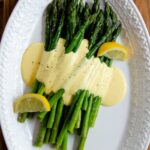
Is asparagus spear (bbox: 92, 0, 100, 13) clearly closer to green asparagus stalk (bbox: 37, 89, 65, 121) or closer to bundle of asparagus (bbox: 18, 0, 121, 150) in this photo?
bundle of asparagus (bbox: 18, 0, 121, 150)

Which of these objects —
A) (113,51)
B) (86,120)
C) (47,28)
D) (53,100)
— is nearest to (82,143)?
(86,120)

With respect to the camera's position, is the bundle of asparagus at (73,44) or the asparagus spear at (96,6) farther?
the asparagus spear at (96,6)

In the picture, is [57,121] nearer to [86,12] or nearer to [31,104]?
[31,104]

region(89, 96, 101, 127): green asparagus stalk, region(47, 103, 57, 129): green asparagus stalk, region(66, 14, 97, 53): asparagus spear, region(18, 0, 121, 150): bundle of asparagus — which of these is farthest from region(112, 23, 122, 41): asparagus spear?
region(47, 103, 57, 129): green asparagus stalk

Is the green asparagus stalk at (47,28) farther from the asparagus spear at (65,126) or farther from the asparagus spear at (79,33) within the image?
the asparagus spear at (65,126)

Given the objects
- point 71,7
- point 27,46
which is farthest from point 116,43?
point 27,46

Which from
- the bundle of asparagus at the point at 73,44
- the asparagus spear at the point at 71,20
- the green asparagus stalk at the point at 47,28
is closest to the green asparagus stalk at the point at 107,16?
the bundle of asparagus at the point at 73,44

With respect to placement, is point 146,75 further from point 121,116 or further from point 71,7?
point 71,7

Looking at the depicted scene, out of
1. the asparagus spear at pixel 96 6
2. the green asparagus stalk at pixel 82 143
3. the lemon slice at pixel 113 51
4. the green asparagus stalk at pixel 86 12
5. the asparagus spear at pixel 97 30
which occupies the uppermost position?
the asparagus spear at pixel 96 6
